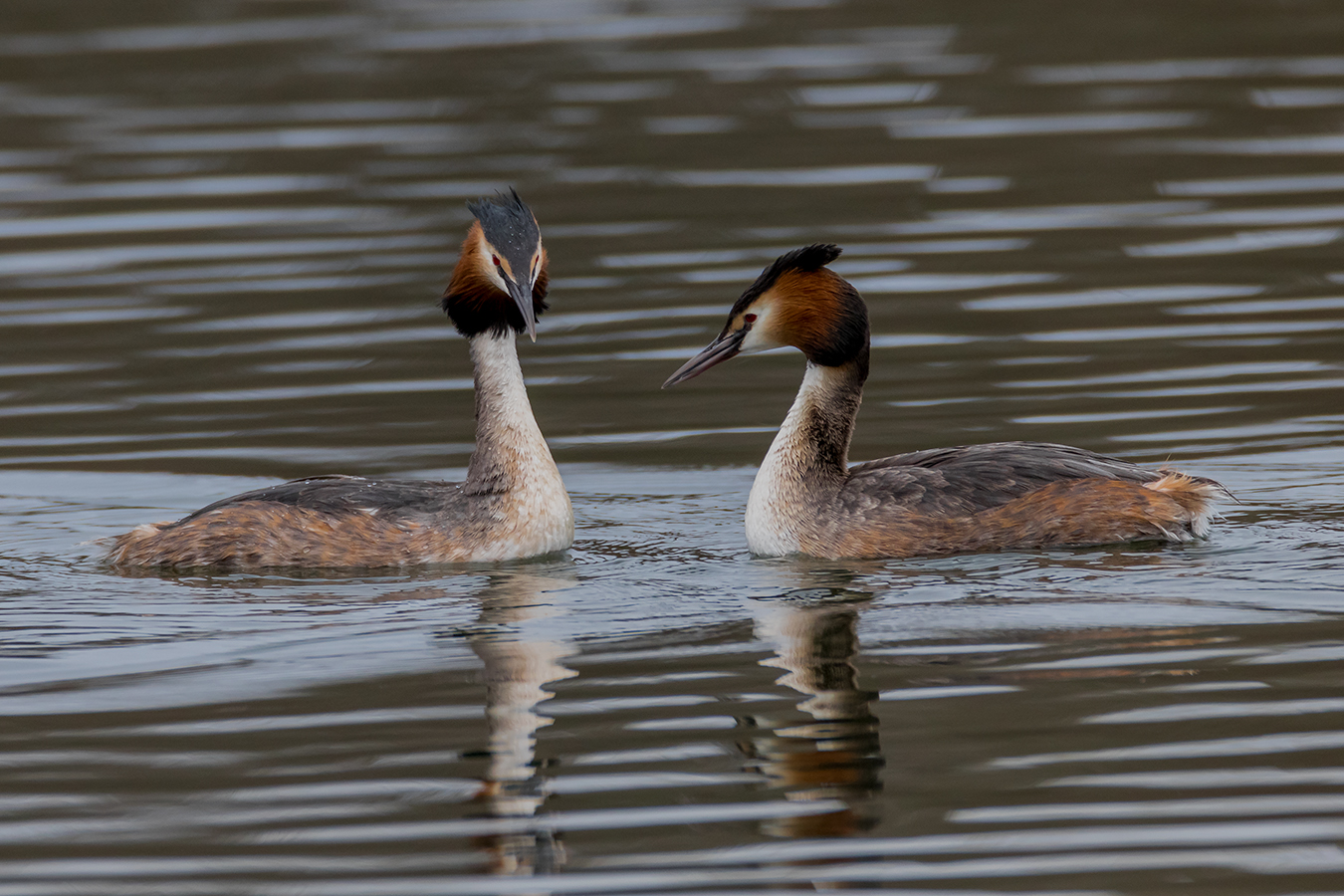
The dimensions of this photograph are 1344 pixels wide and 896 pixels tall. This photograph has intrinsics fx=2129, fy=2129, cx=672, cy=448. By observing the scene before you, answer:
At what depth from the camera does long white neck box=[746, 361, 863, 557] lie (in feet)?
30.5

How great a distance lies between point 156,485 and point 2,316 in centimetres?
376

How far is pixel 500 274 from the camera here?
9.29m

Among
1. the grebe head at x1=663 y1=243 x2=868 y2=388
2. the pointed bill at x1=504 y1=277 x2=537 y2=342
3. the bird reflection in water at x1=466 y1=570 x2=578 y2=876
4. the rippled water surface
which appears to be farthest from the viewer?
the grebe head at x1=663 y1=243 x2=868 y2=388

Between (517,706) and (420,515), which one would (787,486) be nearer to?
(420,515)

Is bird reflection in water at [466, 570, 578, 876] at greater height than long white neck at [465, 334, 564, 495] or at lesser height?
lesser

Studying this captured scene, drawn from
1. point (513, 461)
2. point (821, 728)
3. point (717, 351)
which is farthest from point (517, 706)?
point (717, 351)

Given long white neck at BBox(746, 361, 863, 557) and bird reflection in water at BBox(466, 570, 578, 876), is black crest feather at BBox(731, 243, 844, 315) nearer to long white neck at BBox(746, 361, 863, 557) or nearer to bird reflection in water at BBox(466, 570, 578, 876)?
long white neck at BBox(746, 361, 863, 557)

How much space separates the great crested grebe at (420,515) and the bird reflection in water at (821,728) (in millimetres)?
1457

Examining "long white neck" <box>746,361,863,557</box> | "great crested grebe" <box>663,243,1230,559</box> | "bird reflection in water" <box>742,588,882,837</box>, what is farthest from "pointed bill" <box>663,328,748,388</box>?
"bird reflection in water" <box>742,588,882,837</box>

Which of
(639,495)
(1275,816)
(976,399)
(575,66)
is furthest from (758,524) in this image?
(575,66)

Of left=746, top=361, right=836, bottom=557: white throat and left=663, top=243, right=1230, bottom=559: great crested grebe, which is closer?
left=663, top=243, right=1230, bottom=559: great crested grebe

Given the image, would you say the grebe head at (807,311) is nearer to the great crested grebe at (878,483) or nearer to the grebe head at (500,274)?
the great crested grebe at (878,483)

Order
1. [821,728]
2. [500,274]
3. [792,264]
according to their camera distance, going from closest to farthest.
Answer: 1. [821,728]
2. [500,274]
3. [792,264]

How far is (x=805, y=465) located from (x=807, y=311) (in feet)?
2.26
